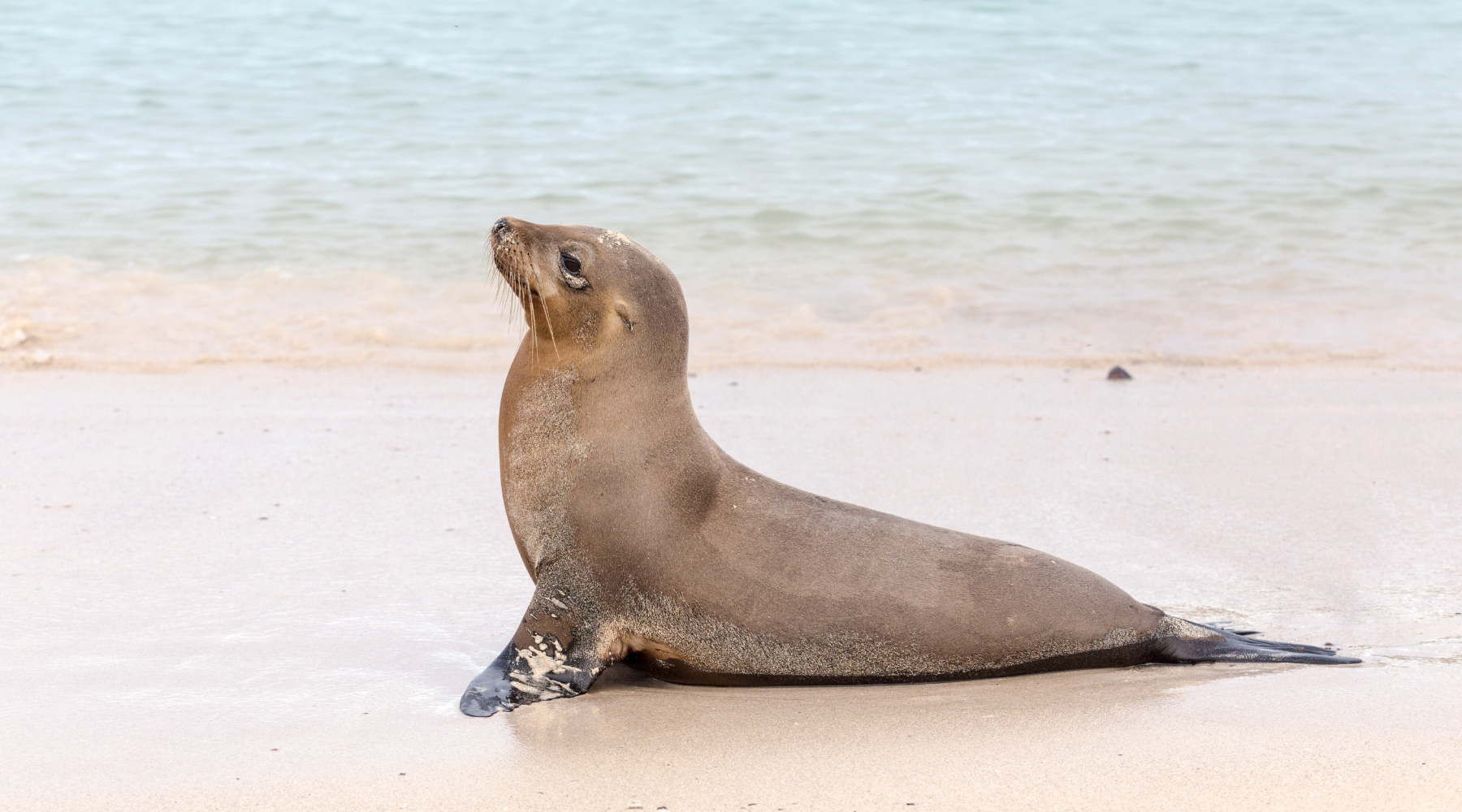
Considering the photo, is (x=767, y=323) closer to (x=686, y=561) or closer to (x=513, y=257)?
(x=513, y=257)

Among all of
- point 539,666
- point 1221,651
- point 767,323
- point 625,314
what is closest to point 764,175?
point 767,323

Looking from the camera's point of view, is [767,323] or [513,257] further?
[767,323]

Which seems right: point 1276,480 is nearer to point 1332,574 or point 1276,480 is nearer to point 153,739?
point 1332,574

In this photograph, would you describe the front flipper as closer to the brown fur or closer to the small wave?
the brown fur

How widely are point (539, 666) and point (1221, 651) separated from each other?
1786 millimetres

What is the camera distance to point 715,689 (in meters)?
3.65

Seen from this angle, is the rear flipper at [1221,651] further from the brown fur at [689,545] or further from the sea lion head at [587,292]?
the sea lion head at [587,292]

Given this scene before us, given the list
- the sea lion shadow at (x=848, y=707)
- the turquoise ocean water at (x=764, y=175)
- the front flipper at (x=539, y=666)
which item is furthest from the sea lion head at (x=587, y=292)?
the turquoise ocean water at (x=764, y=175)

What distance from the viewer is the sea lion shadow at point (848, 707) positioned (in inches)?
128

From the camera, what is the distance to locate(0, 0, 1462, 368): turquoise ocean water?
29.5 feet

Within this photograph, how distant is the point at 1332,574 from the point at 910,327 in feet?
15.1

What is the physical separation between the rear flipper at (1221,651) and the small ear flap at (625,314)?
162 cm

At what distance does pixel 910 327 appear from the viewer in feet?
29.5

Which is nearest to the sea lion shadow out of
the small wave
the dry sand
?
the dry sand
